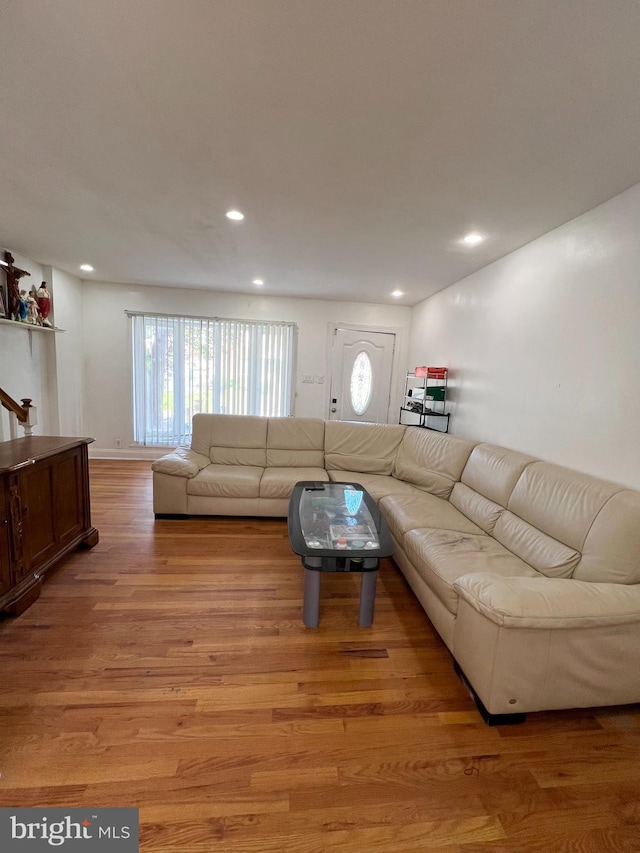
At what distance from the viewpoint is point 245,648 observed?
170cm

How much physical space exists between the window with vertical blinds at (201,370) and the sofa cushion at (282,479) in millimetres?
1851

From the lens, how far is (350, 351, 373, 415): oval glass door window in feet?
17.0

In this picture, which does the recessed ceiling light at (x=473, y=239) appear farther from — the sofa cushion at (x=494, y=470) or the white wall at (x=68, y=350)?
the white wall at (x=68, y=350)

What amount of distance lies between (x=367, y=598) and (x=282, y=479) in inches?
61.2

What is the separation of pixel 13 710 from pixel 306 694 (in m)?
1.16

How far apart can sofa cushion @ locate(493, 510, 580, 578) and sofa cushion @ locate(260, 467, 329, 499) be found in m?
1.54

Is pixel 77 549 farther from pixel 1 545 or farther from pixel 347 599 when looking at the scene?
pixel 347 599

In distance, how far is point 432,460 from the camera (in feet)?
10.5

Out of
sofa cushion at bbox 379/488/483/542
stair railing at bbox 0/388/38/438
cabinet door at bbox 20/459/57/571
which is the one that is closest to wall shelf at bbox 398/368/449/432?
sofa cushion at bbox 379/488/483/542

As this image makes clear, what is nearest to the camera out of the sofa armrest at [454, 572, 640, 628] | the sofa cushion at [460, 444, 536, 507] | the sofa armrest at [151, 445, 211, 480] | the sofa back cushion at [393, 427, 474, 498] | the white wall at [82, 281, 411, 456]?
the sofa armrest at [454, 572, 640, 628]

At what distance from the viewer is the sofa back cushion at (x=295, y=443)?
369 cm

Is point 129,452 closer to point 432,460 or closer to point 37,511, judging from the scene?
point 37,511

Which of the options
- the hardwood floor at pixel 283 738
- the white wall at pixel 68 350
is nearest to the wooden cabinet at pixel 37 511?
the hardwood floor at pixel 283 738

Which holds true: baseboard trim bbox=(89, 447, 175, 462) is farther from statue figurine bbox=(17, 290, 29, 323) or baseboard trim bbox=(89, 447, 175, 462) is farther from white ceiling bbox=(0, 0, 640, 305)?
white ceiling bbox=(0, 0, 640, 305)
